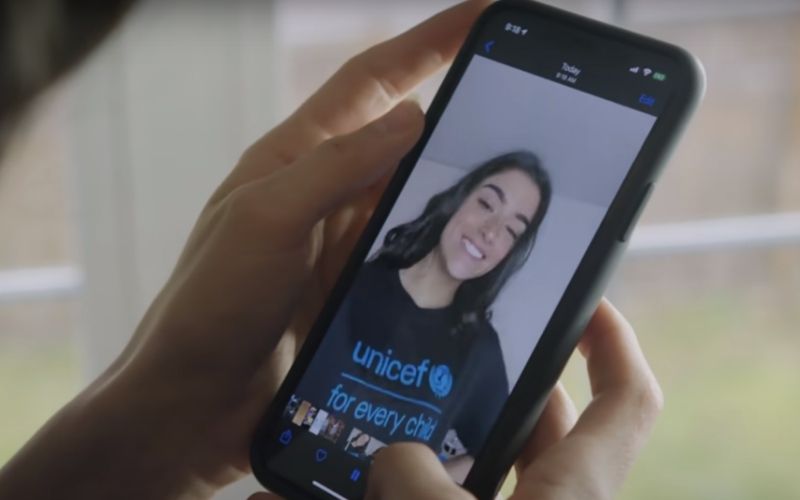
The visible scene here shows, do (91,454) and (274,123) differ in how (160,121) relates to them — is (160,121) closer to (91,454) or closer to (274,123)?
(274,123)

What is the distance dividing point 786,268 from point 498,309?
0.42 meters

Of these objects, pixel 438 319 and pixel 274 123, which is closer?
pixel 438 319

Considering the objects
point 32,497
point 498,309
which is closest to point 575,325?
point 498,309

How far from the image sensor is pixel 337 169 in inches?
22.0

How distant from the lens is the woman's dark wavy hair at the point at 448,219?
567 mm

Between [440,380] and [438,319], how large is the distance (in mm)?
31

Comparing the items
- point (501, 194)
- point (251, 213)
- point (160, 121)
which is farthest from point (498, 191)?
point (160, 121)

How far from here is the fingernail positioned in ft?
1.86

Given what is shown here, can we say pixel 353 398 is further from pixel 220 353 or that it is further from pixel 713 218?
pixel 713 218

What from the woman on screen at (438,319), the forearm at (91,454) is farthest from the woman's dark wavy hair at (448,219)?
the forearm at (91,454)

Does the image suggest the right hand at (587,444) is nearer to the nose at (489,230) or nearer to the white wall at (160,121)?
the nose at (489,230)

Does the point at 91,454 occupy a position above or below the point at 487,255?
below

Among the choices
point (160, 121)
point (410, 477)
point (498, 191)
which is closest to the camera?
point (410, 477)

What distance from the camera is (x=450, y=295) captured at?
0.58 meters
